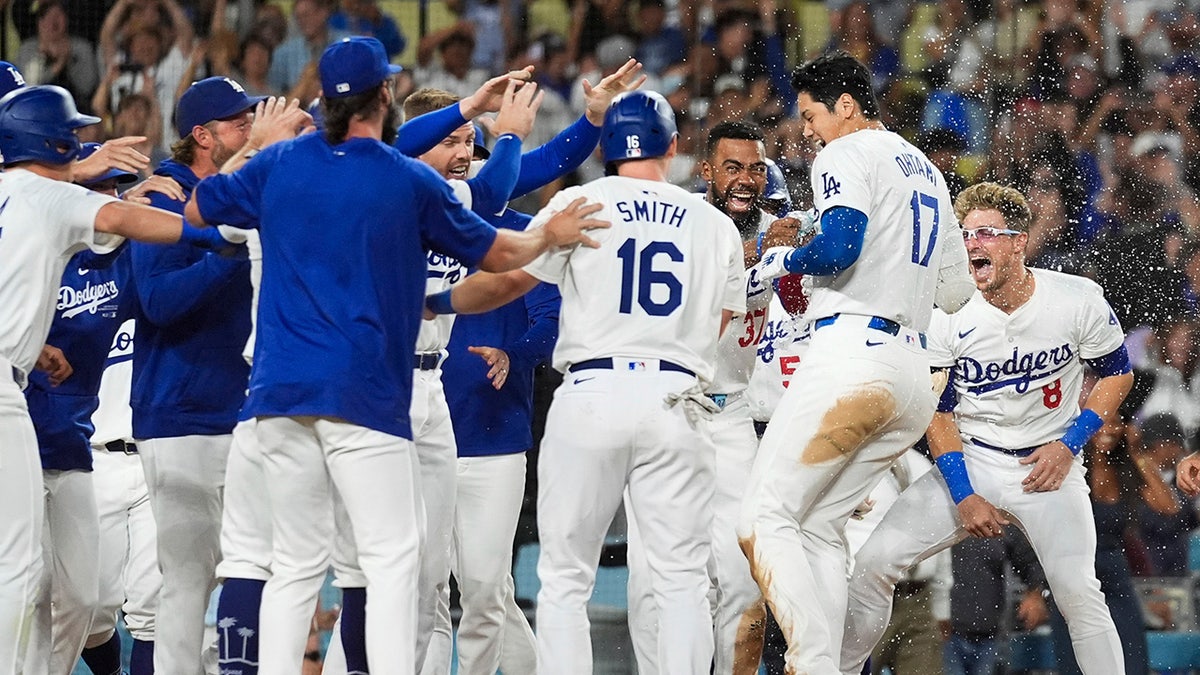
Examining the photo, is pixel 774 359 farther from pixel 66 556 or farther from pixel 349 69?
pixel 66 556

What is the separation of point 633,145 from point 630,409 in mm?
892

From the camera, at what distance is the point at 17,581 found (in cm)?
486

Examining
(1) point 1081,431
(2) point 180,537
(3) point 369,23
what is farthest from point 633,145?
(3) point 369,23

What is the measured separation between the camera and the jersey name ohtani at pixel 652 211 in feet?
16.9

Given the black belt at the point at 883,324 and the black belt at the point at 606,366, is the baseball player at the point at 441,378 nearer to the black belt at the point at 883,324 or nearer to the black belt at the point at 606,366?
the black belt at the point at 606,366

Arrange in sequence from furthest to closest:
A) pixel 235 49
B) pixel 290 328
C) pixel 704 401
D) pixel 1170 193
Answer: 1. pixel 235 49
2. pixel 1170 193
3. pixel 704 401
4. pixel 290 328

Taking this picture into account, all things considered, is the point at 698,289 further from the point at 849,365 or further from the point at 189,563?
Answer: the point at 189,563

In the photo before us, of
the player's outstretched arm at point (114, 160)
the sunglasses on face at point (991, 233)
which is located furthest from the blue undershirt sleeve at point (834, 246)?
the player's outstretched arm at point (114, 160)

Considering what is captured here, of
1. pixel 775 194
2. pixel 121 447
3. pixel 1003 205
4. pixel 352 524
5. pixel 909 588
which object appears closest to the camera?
pixel 352 524

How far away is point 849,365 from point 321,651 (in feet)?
12.6

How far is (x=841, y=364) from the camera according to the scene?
542 centimetres

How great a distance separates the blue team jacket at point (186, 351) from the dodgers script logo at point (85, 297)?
23 centimetres

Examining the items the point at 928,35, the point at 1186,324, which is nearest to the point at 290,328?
the point at 1186,324

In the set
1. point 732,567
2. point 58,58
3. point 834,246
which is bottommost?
point 732,567
